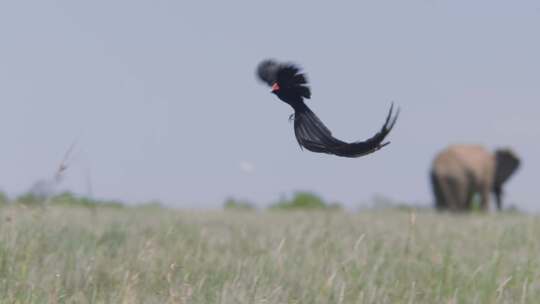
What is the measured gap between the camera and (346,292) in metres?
2.84

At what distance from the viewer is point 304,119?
1.48 metres

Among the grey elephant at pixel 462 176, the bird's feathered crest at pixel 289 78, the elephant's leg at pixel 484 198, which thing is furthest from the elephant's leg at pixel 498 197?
the bird's feathered crest at pixel 289 78

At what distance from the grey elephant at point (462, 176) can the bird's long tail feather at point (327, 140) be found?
15.8 meters

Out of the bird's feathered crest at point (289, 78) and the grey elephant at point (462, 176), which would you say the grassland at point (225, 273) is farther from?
the grey elephant at point (462, 176)

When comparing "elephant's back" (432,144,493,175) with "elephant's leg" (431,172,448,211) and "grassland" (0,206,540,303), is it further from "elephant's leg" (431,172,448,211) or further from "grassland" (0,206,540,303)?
"grassland" (0,206,540,303)

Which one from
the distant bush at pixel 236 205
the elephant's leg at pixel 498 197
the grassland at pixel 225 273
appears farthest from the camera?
the elephant's leg at pixel 498 197

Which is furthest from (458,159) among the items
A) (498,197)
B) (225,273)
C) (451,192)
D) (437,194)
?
(225,273)

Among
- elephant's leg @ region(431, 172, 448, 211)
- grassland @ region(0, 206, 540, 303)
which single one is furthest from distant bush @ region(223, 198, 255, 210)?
grassland @ region(0, 206, 540, 303)

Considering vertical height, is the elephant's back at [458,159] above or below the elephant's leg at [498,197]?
above

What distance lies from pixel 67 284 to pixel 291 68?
1.66 metres

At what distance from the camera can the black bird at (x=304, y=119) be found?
→ 141 centimetres

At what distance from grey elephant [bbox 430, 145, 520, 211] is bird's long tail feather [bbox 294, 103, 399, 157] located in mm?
15750

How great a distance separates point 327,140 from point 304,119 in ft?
0.24

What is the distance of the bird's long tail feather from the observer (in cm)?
141
